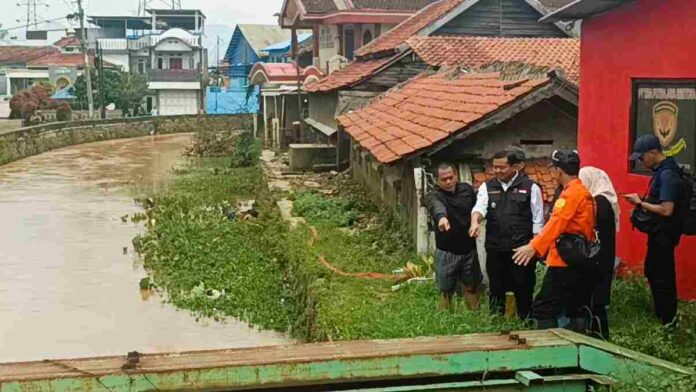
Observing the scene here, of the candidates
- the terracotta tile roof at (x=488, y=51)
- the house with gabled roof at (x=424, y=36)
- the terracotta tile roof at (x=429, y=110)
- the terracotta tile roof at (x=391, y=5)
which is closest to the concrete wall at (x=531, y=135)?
the terracotta tile roof at (x=429, y=110)

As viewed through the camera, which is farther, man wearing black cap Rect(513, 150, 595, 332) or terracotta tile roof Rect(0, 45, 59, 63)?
terracotta tile roof Rect(0, 45, 59, 63)

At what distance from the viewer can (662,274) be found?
278 inches

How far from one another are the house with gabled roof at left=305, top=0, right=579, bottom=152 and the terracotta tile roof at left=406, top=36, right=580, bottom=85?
11 cm

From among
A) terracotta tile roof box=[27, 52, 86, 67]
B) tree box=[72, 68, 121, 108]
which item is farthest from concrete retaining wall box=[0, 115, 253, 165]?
terracotta tile roof box=[27, 52, 86, 67]

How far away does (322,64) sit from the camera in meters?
33.9

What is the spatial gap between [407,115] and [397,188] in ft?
5.23

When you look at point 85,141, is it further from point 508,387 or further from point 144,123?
point 508,387

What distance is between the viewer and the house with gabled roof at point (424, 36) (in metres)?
21.0

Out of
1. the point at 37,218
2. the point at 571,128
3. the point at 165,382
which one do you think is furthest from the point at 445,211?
the point at 37,218

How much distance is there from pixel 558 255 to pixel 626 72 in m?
3.24

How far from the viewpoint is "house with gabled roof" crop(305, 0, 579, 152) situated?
2102 cm

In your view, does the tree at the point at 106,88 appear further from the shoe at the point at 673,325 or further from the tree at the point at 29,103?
the shoe at the point at 673,325

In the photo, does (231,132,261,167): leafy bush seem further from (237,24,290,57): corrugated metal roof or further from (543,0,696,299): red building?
(237,24,290,57): corrugated metal roof

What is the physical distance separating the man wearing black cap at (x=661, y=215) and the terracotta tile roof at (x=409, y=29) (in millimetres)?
14906
